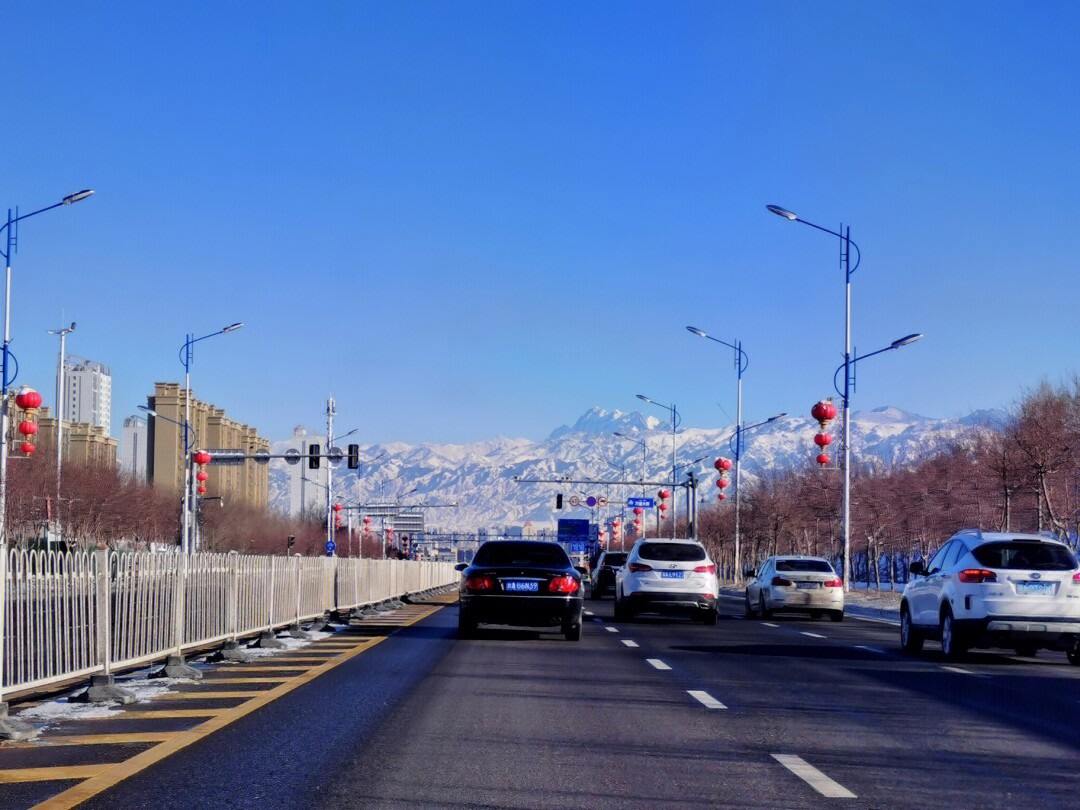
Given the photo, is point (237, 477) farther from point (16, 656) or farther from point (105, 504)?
point (16, 656)

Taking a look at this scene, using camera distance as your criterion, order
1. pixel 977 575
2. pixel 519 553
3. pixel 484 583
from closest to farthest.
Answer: pixel 977 575 < pixel 484 583 < pixel 519 553

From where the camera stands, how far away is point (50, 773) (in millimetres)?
8938

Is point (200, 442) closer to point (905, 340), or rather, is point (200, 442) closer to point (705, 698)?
point (905, 340)

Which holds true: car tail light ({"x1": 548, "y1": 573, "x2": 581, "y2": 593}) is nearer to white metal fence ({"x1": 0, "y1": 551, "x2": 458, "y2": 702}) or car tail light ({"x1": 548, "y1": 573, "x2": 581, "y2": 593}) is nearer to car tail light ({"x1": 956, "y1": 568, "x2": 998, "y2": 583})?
white metal fence ({"x1": 0, "y1": 551, "x2": 458, "y2": 702})

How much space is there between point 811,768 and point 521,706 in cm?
406

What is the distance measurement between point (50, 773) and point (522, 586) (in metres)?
Result: 14.1

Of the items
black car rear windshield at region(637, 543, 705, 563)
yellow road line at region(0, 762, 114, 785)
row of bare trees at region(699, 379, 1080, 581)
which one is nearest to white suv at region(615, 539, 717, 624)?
black car rear windshield at region(637, 543, 705, 563)

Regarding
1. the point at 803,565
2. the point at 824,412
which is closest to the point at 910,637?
the point at 803,565

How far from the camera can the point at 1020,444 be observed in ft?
182

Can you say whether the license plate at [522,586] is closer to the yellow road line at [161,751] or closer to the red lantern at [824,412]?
the yellow road line at [161,751]

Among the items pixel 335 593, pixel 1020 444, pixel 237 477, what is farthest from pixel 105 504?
pixel 237 477

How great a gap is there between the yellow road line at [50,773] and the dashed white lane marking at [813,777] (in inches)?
164

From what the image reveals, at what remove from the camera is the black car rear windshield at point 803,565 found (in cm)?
3394

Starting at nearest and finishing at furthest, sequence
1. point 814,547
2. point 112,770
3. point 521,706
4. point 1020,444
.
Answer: point 112,770
point 521,706
point 1020,444
point 814,547
